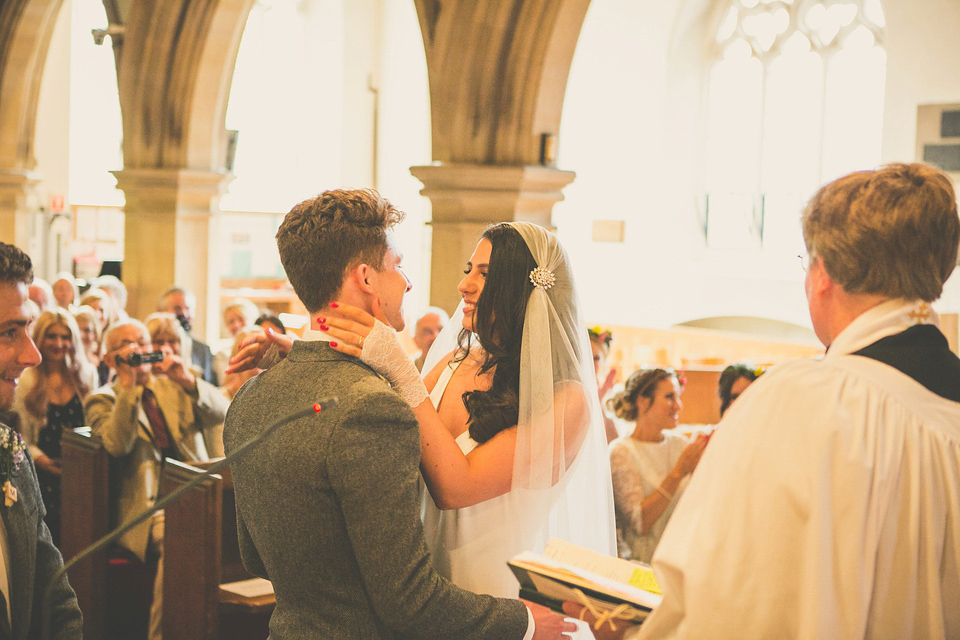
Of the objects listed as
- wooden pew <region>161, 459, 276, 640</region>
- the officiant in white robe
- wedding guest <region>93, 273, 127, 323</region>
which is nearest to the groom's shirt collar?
the officiant in white robe

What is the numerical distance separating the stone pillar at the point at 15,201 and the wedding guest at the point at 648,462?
7.82 m

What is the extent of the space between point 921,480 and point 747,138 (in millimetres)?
11996

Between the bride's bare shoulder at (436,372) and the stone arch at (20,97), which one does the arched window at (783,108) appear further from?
the bride's bare shoulder at (436,372)

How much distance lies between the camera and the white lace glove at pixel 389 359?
1.80 meters

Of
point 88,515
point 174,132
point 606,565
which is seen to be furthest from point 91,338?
point 606,565

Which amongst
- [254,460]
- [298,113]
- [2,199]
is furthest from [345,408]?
[298,113]

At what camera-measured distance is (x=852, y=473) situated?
1329mm

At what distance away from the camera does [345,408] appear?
1.69 meters

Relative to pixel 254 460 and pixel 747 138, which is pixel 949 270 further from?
pixel 747 138

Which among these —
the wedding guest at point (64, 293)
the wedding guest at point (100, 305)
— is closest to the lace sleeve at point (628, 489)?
the wedding guest at point (100, 305)

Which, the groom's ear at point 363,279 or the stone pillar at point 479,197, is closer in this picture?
the groom's ear at point 363,279

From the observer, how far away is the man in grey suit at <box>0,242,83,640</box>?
1891 mm

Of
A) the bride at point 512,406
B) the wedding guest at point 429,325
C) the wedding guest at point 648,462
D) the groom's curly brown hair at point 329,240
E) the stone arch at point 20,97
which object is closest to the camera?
the groom's curly brown hair at point 329,240

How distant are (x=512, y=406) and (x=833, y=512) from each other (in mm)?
947
